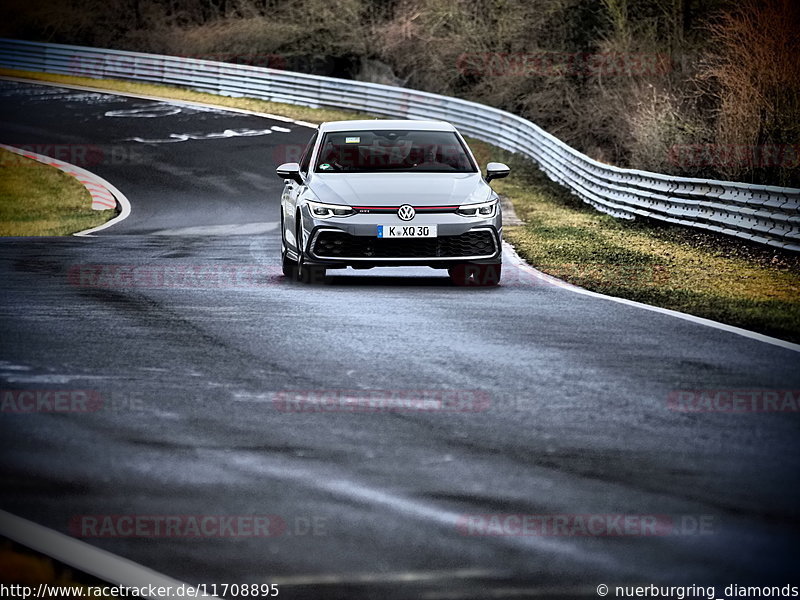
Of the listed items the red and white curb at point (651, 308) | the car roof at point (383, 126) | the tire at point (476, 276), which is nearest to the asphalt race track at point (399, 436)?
the red and white curb at point (651, 308)

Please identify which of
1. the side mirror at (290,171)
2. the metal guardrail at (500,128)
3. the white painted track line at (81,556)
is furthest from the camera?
the metal guardrail at (500,128)

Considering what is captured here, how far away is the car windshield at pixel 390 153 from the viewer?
14109 millimetres

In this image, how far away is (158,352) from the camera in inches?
368

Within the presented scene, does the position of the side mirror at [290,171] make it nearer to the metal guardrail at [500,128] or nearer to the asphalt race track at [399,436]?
the asphalt race track at [399,436]

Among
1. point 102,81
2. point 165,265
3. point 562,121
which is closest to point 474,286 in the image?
point 165,265

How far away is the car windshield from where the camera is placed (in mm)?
14109

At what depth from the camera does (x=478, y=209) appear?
1333 cm

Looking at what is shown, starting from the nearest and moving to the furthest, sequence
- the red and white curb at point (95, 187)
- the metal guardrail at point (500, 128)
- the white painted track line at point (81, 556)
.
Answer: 1. the white painted track line at point (81, 556)
2. the metal guardrail at point (500, 128)
3. the red and white curb at point (95, 187)

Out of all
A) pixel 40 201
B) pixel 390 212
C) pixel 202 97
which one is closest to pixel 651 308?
pixel 390 212

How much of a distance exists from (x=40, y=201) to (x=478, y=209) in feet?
61.9

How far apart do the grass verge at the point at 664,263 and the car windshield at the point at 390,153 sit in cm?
196

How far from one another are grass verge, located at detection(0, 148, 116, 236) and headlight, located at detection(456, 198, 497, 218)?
12681mm

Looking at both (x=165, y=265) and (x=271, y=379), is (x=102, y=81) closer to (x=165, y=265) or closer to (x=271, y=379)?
(x=165, y=265)

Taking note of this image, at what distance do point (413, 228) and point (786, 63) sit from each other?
500 inches
